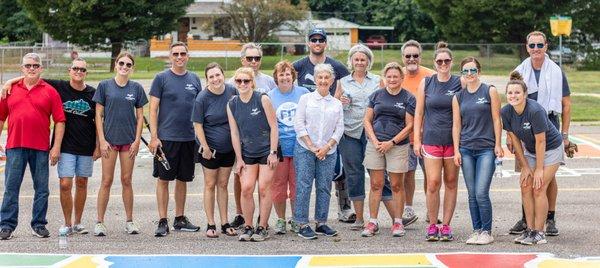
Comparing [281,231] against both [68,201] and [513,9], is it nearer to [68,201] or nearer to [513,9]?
[68,201]

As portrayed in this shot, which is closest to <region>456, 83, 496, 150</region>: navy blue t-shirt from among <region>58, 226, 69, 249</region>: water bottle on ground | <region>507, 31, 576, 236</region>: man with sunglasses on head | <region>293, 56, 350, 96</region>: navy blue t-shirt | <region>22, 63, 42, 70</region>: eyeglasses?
<region>507, 31, 576, 236</region>: man with sunglasses on head

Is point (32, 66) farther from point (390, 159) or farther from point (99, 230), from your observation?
point (390, 159)

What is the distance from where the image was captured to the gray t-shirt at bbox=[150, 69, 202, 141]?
10594 mm

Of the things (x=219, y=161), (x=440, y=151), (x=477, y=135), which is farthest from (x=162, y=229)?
(x=477, y=135)

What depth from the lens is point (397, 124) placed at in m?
10.6

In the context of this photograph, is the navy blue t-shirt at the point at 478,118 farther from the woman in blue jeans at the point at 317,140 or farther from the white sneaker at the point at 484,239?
the woman in blue jeans at the point at 317,140

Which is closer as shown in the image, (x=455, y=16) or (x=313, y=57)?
(x=313, y=57)

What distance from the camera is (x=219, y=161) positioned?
34.7 ft

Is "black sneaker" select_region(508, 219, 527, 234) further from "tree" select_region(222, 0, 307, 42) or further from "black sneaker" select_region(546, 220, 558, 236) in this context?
"tree" select_region(222, 0, 307, 42)

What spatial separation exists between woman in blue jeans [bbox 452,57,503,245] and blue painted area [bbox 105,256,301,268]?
1868 mm

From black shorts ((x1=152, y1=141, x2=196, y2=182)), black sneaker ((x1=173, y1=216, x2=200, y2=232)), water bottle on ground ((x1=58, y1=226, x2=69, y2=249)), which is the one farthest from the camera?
black sneaker ((x1=173, y1=216, x2=200, y2=232))

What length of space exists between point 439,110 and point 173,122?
103 inches

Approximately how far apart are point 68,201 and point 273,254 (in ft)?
7.67

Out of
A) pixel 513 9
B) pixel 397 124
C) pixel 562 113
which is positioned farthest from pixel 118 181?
pixel 513 9
